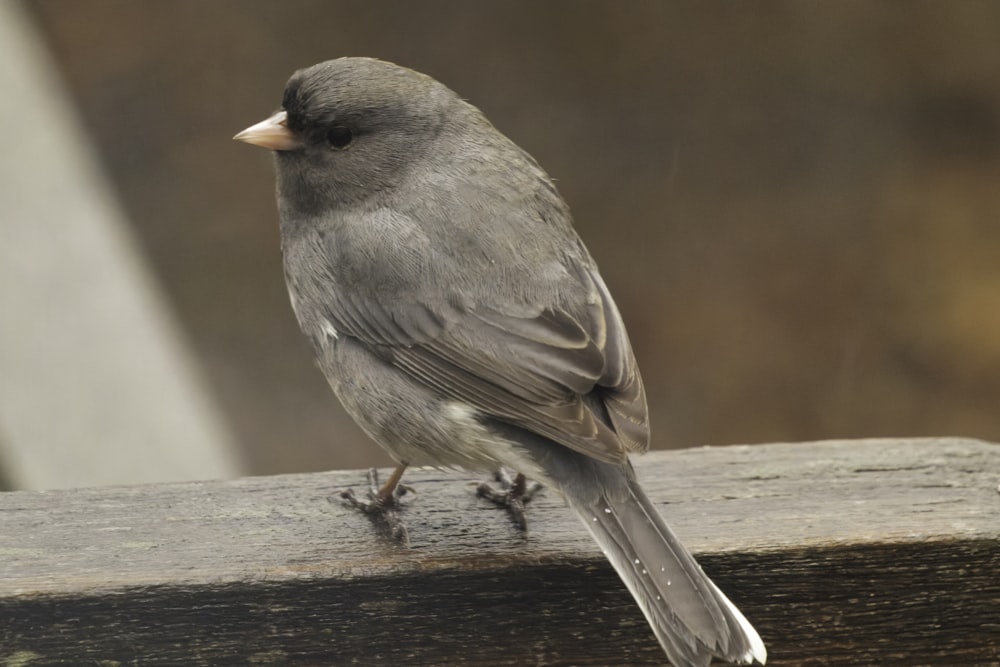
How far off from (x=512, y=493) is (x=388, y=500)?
23 cm

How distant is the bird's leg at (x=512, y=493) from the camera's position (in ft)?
7.82

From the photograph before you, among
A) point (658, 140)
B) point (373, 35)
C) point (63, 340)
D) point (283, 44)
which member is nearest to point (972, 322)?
point (658, 140)

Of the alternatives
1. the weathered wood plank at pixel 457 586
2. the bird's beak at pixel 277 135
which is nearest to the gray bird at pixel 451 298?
the bird's beak at pixel 277 135

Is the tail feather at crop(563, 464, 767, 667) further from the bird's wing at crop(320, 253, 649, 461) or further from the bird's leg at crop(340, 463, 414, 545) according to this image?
the bird's leg at crop(340, 463, 414, 545)

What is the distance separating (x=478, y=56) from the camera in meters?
6.16

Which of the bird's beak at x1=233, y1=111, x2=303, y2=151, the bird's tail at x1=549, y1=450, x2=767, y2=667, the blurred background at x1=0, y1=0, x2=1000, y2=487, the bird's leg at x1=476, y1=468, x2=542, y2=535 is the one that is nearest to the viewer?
the bird's tail at x1=549, y1=450, x2=767, y2=667

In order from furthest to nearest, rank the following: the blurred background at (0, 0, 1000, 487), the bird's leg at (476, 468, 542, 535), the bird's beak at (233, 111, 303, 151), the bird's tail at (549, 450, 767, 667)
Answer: the blurred background at (0, 0, 1000, 487)
the bird's beak at (233, 111, 303, 151)
the bird's leg at (476, 468, 542, 535)
the bird's tail at (549, 450, 767, 667)

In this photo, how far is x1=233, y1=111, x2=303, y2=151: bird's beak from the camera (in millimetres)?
2781

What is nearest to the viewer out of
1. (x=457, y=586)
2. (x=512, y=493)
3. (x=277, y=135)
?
(x=457, y=586)

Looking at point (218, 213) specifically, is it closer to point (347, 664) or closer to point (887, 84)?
point (887, 84)

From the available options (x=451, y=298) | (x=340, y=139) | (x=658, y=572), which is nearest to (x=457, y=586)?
(x=658, y=572)

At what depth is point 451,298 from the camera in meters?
2.56

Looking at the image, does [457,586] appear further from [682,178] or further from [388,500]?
[682,178]

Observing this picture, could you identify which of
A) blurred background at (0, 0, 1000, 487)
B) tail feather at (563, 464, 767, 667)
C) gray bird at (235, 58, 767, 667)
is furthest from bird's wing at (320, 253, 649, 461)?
blurred background at (0, 0, 1000, 487)
